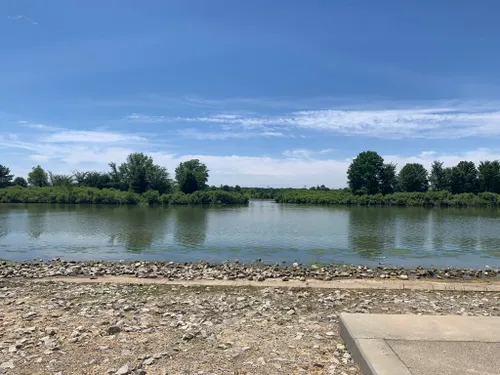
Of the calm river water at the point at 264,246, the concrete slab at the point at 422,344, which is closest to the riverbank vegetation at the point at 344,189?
the calm river water at the point at 264,246

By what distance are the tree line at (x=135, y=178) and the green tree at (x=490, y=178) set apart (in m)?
88.7

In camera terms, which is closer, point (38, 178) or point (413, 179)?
point (413, 179)

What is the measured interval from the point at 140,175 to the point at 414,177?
89421 millimetres

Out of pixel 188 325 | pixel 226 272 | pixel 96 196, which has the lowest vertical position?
pixel 226 272

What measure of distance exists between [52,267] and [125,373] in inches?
581

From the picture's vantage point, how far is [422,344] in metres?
6.23

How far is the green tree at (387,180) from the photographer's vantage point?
123969 millimetres

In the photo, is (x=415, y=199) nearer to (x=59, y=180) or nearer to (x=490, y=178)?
(x=490, y=178)

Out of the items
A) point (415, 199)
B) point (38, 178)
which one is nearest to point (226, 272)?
point (415, 199)

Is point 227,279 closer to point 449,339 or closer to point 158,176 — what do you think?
point 449,339

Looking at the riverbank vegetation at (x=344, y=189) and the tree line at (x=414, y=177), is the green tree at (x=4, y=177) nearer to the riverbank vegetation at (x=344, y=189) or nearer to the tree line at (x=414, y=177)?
the riverbank vegetation at (x=344, y=189)

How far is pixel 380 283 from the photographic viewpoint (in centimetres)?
1514

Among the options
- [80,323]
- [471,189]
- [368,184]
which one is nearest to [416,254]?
[80,323]

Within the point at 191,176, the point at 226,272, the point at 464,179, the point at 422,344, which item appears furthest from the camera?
the point at 191,176
